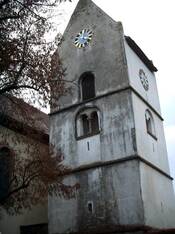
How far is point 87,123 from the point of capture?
22.8 m

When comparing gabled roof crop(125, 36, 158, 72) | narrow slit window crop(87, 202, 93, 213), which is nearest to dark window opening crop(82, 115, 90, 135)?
narrow slit window crop(87, 202, 93, 213)

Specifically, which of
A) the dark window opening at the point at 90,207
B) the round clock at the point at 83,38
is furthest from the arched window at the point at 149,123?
the round clock at the point at 83,38

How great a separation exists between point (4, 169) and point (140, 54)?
1117cm

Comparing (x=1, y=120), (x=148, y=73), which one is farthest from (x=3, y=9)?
(x=148, y=73)

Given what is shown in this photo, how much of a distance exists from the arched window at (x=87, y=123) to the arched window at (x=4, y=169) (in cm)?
416

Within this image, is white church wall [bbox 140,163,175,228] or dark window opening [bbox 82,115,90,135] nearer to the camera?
white church wall [bbox 140,163,175,228]

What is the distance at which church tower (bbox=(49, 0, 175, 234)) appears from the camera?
19500 mm

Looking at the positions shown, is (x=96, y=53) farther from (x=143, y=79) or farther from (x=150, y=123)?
(x=150, y=123)

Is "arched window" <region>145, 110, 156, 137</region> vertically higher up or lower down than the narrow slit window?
higher up

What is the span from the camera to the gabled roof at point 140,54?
23906mm

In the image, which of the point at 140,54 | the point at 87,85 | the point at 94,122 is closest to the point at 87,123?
the point at 94,122

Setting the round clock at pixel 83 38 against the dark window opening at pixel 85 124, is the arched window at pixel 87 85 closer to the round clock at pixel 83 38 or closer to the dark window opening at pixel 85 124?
the dark window opening at pixel 85 124

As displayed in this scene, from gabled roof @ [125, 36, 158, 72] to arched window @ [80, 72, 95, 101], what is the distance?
3080 millimetres

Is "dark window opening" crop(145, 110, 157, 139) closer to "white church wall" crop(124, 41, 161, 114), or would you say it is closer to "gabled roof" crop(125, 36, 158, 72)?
"white church wall" crop(124, 41, 161, 114)
